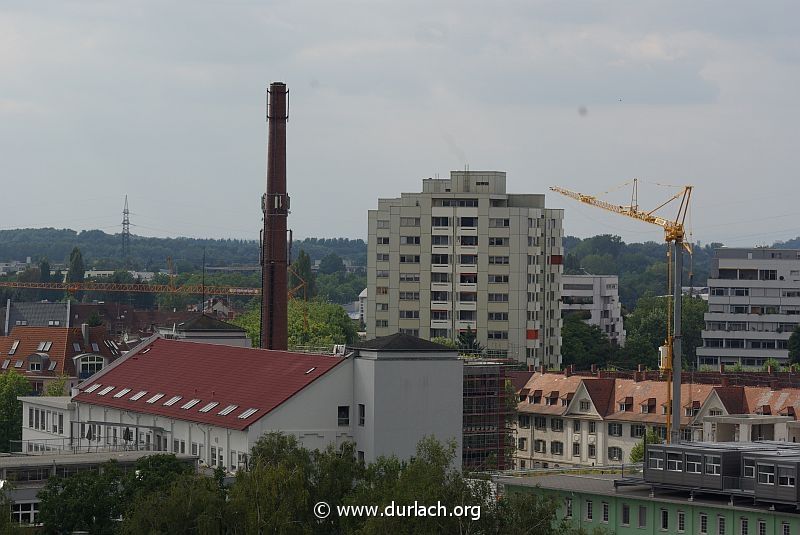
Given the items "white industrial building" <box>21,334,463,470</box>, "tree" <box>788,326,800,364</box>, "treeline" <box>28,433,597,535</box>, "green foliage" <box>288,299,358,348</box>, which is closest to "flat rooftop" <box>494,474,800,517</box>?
"white industrial building" <box>21,334,463,470</box>

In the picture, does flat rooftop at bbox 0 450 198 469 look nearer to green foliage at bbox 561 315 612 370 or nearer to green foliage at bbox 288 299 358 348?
green foliage at bbox 288 299 358 348

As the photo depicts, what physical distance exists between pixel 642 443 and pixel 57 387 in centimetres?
4742

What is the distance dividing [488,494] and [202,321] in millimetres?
57514

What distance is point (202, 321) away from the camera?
116m

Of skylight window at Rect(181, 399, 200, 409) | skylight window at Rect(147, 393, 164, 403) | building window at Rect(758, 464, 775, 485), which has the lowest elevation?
building window at Rect(758, 464, 775, 485)

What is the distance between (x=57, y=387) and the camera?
13788 cm

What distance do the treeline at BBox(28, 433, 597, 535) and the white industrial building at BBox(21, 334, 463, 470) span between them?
17.9 metres

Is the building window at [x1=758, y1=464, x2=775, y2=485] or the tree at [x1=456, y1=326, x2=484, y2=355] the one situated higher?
the tree at [x1=456, y1=326, x2=484, y2=355]

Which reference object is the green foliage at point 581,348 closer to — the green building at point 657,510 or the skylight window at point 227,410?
the skylight window at point 227,410

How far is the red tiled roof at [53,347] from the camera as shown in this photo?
506ft

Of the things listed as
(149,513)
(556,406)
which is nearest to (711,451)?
(149,513)

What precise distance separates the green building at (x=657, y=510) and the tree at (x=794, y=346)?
11849 cm

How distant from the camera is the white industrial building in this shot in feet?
282

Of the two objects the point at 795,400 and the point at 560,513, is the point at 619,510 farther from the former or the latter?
the point at 795,400
